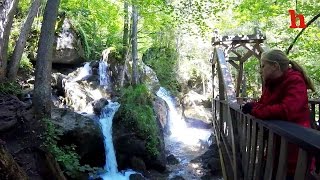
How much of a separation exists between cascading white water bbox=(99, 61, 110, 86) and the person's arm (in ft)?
49.5

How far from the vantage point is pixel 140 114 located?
14047mm

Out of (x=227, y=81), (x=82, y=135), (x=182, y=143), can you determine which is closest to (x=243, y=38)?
(x=227, y=81)

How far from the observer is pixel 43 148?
766 centimetres

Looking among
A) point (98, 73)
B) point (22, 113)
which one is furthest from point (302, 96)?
point (98, 73)

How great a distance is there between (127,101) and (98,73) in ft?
13.0

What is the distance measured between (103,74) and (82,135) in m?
6.86

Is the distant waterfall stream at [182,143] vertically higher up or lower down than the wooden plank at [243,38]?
lower down

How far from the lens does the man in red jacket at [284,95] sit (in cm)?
268

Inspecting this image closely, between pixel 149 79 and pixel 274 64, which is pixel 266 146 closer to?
pixel 274 64

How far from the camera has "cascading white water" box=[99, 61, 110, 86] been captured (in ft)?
57.5

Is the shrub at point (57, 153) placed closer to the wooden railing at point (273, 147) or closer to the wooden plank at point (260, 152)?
the wooden railing at point (273, 147)

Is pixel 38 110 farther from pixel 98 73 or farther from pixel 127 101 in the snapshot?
pixel 98 73

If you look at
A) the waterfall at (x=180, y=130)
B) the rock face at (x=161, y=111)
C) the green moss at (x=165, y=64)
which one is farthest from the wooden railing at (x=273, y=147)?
the green moss at (x=165, y=64)

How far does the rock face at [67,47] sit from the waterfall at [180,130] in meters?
5.89
